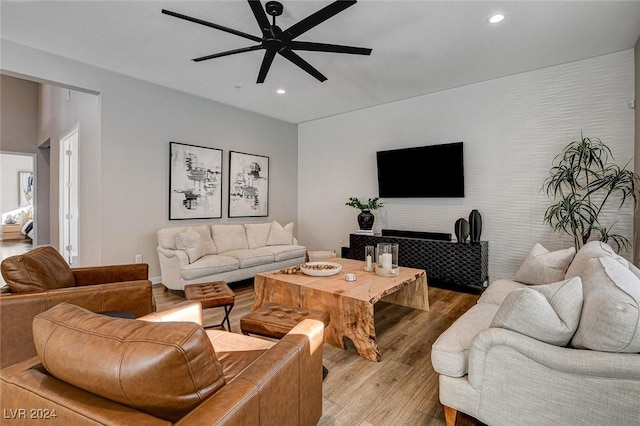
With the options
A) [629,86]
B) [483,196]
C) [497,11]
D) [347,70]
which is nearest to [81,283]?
[347,70]

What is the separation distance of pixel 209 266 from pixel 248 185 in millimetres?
2169

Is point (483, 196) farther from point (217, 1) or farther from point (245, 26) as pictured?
point (217, 1)

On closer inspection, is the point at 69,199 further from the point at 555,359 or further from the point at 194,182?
the point at 555,359

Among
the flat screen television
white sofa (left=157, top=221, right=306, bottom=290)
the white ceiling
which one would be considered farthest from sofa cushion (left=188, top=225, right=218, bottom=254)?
the flat screen television

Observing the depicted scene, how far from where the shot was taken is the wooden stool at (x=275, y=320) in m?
1.94

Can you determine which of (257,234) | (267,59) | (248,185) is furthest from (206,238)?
(267,59)

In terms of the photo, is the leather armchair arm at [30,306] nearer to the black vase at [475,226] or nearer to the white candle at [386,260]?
the white candle at [386,260]

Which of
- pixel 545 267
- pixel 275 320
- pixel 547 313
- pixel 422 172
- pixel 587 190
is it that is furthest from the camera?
pixel 422 172

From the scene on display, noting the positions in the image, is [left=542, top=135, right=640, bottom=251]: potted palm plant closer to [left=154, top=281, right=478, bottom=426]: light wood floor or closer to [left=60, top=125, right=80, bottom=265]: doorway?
[left=154, top=281, right=478, bottom=426]: light wood floor

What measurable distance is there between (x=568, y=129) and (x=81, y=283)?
542 cm

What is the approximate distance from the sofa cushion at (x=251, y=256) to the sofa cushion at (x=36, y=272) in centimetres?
215

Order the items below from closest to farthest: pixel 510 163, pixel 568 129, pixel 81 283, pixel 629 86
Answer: pixel 81 283
pixel 629 86
pixel 568 129
pixel 510 163

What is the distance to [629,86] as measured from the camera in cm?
338

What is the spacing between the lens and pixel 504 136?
164 inches
